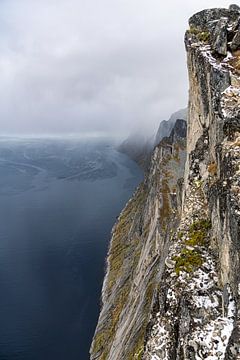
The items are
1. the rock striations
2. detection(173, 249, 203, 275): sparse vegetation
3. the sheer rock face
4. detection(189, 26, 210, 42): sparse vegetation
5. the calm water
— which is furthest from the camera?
the calm water

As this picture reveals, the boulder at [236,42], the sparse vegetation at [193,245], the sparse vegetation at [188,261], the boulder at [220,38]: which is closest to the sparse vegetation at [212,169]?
the sparse vegetation at [193,245]

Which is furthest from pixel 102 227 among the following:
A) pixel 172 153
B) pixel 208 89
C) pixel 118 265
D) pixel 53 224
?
pixel 208 89

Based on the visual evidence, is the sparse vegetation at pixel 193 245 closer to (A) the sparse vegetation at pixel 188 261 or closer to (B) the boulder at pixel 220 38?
(A) the sparse vegetation at pixel 188 261

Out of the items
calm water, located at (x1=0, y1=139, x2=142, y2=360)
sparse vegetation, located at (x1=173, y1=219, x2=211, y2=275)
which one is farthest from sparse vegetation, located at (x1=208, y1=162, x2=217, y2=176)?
calm water, located at (x1=0, y1=139, x2=142, y2=360)

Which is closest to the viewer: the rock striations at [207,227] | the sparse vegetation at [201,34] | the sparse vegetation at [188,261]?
the rock striations at [207,227]

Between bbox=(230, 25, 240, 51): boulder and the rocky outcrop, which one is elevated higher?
bbox=(230, 25, 240, 51): boulder

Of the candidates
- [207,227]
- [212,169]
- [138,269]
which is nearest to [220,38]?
[212,169]

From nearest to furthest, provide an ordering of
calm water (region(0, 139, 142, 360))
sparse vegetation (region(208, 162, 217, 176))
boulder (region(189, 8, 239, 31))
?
sparse vegetation (region(208, 162, 217, 176)) < boulder (region(189, 8, 239, 31)) < calm water (region(0, 139, 142, 360))

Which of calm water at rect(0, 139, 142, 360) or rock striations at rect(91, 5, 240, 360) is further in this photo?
calm water at rect(0, 139, 142, 360)

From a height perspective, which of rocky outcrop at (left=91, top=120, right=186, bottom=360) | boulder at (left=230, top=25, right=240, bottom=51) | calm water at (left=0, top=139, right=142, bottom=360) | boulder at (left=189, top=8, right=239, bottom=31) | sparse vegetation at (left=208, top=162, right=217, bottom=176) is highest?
boulder at (left=189, top=8, right=239, bottom=31)

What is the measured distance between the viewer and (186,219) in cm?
2636

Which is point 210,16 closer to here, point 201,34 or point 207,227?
point 201,34

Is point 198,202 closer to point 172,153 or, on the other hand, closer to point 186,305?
point 186,305

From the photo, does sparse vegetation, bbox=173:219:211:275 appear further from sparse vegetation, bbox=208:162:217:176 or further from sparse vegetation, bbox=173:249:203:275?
sparse vegetation, bbox=208:162:217:176
